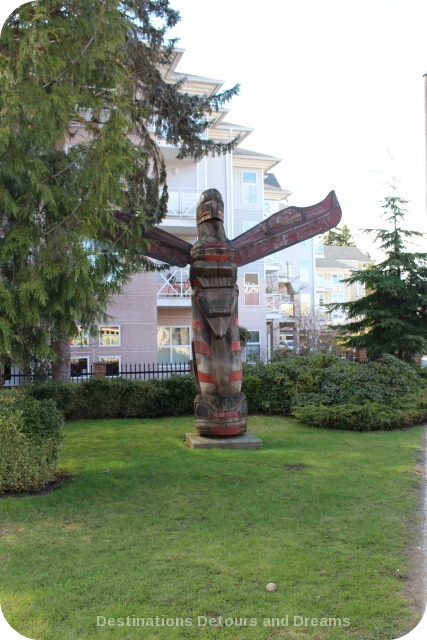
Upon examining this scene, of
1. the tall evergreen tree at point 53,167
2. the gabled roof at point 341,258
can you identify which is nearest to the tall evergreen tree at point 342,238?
the gabled roof at point 341,258

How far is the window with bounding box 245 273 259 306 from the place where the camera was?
2548 cm

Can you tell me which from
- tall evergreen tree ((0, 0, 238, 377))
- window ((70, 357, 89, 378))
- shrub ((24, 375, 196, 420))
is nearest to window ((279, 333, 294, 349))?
window ((70, 357, 89, 378))

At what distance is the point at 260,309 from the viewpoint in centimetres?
2553

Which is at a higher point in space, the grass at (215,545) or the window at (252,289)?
the window at (252,289)

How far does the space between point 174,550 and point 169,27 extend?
11.4 metres

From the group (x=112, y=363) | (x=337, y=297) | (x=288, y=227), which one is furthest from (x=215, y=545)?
(x=337, y=297)

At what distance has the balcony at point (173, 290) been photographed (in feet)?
70.6

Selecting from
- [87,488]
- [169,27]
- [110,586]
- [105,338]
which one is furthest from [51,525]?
[105,338]

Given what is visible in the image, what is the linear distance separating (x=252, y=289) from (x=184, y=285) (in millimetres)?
4690

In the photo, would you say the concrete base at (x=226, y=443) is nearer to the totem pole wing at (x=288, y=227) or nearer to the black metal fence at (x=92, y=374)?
the totem pole wing at (x=288, y=227)

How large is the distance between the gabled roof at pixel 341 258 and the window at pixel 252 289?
1952 cm

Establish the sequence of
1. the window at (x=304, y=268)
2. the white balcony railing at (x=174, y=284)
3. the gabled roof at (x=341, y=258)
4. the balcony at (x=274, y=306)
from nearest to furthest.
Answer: the white balcony railing at (x=174, y=284), the balcony at (x=274, y=306), the window at (x=304, y=268), the gabled roof at (x=341, y=258)

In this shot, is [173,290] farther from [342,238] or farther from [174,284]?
[342,238]

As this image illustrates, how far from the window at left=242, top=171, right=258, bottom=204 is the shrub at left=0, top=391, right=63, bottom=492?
67.7ft
